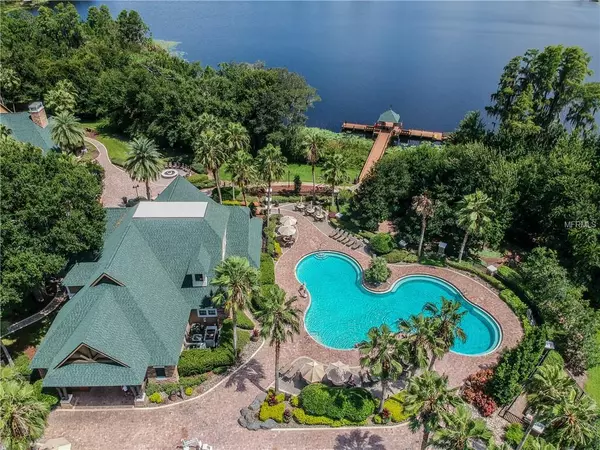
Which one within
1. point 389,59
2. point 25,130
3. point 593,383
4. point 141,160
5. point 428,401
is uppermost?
point 141,160

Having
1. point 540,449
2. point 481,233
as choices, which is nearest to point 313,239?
point 481,233

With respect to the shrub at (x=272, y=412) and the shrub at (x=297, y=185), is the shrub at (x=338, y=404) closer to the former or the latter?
the shrub at (x=272, y=412)

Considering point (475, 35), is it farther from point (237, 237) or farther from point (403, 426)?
point (403, 426)

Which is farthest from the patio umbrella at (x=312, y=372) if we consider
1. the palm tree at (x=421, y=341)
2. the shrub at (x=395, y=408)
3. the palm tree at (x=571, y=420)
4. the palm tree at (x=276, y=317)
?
the palm tree at (x=571, y=420)

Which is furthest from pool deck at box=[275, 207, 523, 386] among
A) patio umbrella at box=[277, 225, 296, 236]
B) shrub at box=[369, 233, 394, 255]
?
patio umbrella at box=[277, 225, 296, 236]

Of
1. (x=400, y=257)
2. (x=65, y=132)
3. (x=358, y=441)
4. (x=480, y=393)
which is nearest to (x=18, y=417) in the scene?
(x=358, y=441)

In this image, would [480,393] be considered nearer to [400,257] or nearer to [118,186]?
[400,257]
